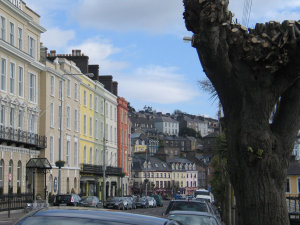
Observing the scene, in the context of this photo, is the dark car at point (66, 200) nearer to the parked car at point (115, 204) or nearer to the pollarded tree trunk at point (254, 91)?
the parked car at point (115, 204)

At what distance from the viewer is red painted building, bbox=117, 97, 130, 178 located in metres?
76.9

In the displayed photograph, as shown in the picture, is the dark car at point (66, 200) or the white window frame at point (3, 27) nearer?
the dark car at point (66, 200)

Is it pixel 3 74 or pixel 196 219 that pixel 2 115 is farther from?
pixel 196 219

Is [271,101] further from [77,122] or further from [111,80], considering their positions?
[111,80]

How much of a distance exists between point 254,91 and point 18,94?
1451 inches

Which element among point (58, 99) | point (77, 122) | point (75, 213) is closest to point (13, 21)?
point (58, 99)

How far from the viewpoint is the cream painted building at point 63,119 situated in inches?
1897

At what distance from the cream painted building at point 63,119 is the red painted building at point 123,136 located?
1901 centimetres

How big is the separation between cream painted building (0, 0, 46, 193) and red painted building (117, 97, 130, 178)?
29973mm

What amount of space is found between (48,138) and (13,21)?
11.5 m

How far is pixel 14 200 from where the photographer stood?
133 feet

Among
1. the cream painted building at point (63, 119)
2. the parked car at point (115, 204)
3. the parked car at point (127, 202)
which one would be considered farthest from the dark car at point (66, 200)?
the parked car at point (127, 202)

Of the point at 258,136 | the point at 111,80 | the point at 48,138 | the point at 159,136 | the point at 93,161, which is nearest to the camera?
the point at 258,136

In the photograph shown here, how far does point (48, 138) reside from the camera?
48.8 m
